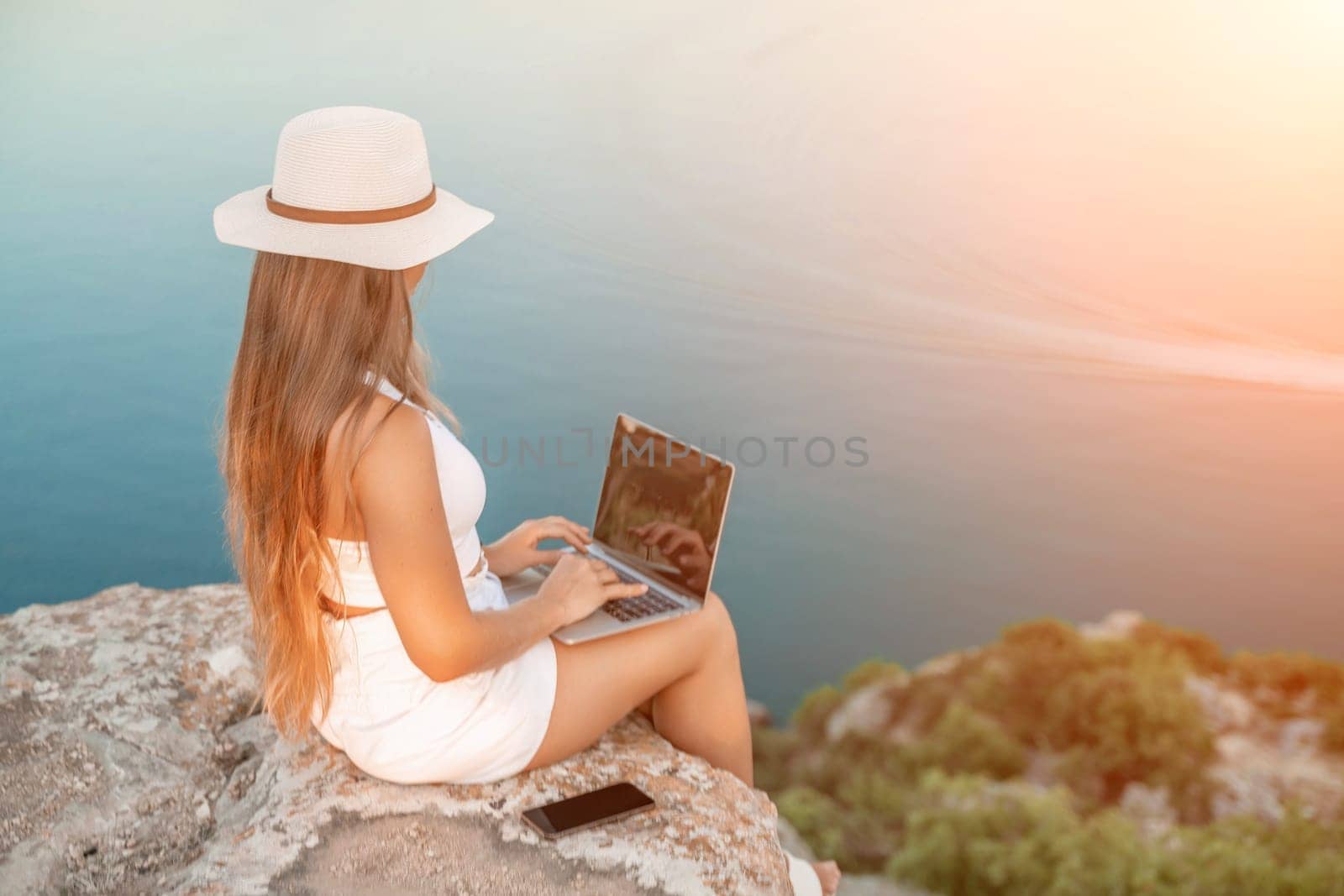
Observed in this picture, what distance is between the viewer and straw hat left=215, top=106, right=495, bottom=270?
1.46m

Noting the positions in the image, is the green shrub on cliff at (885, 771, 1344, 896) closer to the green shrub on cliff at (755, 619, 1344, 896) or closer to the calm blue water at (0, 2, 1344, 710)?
the green shrub on cliff at (755, 619, 1344, 896)

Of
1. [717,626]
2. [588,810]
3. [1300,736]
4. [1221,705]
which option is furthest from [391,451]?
[1300,736]

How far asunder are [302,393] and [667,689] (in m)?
0.89

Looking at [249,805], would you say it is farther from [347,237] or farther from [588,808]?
[347,237]

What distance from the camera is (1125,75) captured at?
3.76 meters

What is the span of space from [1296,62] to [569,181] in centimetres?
256

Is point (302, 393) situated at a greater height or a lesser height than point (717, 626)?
greater

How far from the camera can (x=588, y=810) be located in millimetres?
1665

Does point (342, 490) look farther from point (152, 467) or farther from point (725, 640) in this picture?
point (152, 467)

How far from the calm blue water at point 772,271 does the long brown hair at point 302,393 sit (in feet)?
7.75

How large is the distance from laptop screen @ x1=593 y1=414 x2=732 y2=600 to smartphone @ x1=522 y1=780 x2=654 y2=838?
15.2 inches

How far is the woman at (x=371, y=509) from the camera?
4.75 feet

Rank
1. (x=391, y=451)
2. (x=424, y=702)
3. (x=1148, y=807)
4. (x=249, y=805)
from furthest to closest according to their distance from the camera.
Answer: (x=1148, y=807)
(x=249, y=805)
(x=424, y=702)
(x=391, y=451)

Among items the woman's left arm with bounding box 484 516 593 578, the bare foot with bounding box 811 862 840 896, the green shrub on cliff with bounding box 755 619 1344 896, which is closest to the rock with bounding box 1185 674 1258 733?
the green shrub on cliff with bounding box 755 619 1344 896
